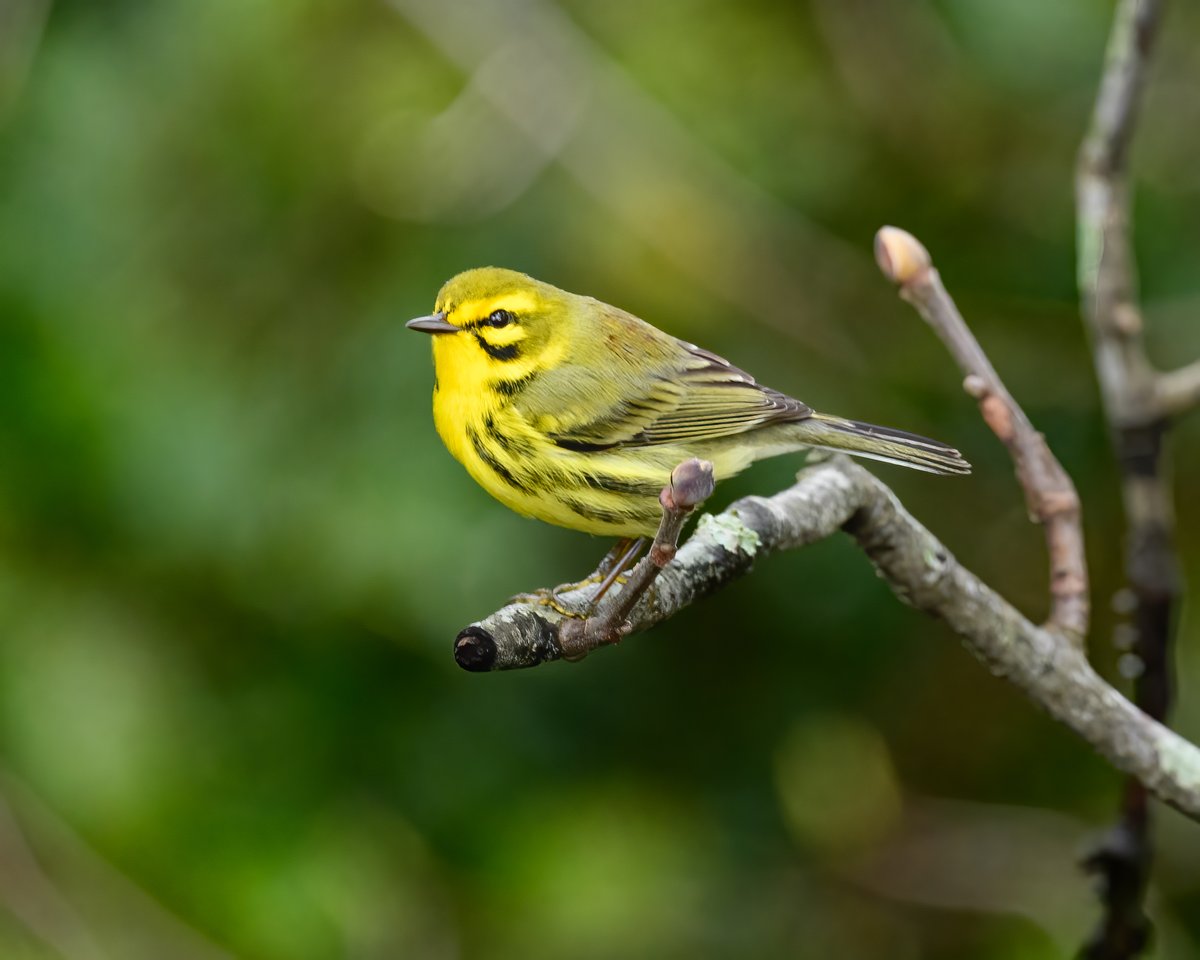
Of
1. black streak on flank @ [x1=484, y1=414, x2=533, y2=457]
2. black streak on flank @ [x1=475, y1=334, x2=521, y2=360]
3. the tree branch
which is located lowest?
black streak on flank @ [x1=484, y1=414, x2=533, y2=457]

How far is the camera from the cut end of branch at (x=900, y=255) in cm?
196

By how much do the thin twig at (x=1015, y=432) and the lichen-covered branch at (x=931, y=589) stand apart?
0.26 ft

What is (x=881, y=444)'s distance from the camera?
2391mm

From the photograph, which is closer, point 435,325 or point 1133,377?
point 435,325

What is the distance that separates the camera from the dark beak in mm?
2119

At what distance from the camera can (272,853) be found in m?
3.27

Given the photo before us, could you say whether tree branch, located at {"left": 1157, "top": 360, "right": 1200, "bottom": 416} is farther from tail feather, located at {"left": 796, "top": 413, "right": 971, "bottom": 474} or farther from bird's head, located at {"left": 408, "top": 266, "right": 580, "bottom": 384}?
bird's head, located at {"left": 408, "top": 266, "right": 580, "bottom": 384}

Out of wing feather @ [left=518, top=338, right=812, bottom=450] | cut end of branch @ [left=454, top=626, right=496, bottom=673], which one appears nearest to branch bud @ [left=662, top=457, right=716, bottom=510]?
cut end of branch @ [left=454, top=626, right=496, bottom=673]

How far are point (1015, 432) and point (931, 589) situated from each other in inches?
10.7

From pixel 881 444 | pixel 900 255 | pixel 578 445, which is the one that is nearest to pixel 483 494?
pixel 578 445

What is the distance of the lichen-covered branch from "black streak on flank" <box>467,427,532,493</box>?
0.23 m

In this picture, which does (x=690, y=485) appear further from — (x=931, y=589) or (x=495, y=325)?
(x=495, y=325)

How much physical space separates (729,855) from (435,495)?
133 centimetres

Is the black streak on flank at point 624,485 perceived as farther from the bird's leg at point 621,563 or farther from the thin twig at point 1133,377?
the thin twig at point 1133,377
